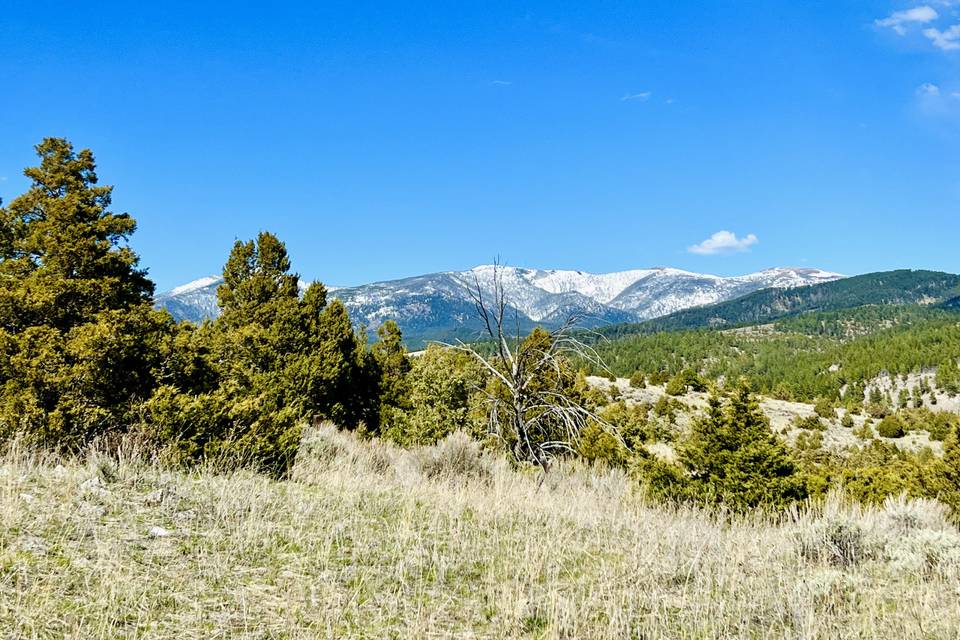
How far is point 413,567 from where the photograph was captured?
4879mm

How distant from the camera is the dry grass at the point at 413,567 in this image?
3639mm

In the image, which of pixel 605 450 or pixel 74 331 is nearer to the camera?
pixel 74 331

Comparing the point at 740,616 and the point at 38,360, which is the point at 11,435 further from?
the point at 740,616

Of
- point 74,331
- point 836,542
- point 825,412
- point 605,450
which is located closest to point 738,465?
point 605,450

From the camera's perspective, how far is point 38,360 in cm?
927

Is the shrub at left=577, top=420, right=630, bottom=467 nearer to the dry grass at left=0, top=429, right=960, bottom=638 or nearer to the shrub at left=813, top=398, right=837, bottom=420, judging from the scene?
the dry grass at left=0, top=429, right=960, bottom=638

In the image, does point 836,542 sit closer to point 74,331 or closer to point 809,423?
point 74,331

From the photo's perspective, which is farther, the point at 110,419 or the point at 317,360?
the point at 317,360

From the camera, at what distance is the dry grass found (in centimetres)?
364

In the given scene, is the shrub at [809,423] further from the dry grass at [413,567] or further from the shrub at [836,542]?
the shrub at [836,542]

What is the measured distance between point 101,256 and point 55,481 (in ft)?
24.9

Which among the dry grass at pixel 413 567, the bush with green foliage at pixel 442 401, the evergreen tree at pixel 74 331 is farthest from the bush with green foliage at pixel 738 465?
the evergreen tree at pixel 74 331

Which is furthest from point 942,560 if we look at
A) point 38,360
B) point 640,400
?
point 640,400

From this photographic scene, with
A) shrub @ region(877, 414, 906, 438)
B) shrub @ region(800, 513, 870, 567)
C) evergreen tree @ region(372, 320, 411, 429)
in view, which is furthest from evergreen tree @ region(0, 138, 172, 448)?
shrub @ region(877, 414, 906, 438)
